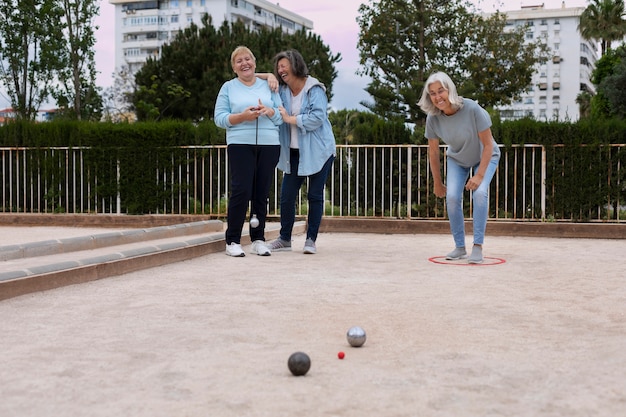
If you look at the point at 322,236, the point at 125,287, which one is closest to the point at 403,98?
the point at 322,236

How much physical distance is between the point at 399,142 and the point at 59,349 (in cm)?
988

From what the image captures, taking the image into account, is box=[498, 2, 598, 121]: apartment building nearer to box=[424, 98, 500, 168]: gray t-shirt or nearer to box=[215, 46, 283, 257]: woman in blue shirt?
box=[424, 98, 500, 168]: gray t-shirt

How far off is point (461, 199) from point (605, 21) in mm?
51782

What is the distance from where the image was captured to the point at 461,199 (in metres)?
6.98

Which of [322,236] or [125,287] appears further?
[322,236]

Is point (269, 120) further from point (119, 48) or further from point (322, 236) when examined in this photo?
point (119, 48)

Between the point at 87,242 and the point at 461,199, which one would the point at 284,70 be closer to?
the point at 461,199

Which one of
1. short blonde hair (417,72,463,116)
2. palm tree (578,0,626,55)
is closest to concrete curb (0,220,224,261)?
short blonde hair (417,72,463,116)

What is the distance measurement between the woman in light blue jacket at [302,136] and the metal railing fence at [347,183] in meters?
4.36

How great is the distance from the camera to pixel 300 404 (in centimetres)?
246

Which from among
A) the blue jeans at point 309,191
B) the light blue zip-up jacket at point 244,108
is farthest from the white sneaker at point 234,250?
the light blue zip-up jacket at point 244,108

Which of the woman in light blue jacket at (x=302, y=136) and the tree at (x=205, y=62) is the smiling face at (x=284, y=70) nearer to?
the woman in light blue jacket at (x=302, y=136)

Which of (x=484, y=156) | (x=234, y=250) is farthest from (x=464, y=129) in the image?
(x=234, y=250)

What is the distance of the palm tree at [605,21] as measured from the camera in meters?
53.1
